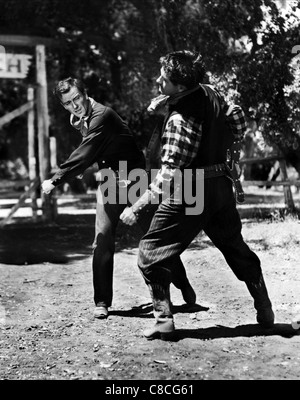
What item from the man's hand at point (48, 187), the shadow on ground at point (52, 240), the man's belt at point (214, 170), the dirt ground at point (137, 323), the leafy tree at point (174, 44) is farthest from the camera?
the leafy tree at point (174, 44)

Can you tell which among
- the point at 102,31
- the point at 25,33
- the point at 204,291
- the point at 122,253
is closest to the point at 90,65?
the point at 102,31

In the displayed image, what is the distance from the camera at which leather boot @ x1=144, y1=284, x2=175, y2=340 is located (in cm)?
511

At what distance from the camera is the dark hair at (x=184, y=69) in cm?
485

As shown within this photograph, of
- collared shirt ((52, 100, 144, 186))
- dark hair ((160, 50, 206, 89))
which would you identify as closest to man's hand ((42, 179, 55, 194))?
collared shirt ((52, 100, 144, 186))

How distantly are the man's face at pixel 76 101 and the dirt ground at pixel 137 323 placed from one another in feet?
5.54

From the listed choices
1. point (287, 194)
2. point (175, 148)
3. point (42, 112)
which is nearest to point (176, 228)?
point (175, 148)

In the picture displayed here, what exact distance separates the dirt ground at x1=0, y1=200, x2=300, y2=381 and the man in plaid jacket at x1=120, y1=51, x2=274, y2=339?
1.17 feet

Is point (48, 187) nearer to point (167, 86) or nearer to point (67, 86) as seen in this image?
point (67, 86)

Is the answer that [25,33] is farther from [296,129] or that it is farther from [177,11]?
[296,129]

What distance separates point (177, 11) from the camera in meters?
11.6

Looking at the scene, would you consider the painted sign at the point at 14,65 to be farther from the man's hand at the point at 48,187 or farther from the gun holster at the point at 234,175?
the gun holster at the point at 234,175

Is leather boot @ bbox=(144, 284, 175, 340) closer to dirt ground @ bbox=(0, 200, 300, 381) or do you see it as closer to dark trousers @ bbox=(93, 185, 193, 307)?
dirt ground @ bbox=(0, 200, 300, 381)

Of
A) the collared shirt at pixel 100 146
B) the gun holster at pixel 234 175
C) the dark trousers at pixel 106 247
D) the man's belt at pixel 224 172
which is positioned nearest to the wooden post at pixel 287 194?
the dark trousers at pixel 106 247

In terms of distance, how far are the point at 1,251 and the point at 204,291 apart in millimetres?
3883
